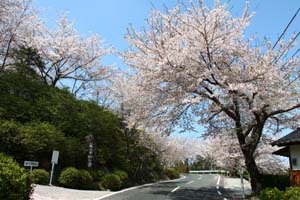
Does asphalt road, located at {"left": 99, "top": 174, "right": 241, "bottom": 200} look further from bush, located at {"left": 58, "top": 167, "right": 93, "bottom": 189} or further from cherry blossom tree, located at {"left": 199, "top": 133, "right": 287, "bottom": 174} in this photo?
cherry blossom tree, located at {"left": 199, "top": 133, "right": 287, "bottom": 174}

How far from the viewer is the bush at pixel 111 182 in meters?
18.2

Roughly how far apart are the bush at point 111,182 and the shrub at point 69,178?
2063mm

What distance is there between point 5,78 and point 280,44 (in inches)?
600

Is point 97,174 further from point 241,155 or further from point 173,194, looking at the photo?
point 241,155

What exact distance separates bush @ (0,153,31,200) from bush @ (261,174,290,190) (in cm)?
1249

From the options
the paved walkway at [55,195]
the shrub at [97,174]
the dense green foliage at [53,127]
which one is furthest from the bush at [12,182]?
the shrub at [97,174]

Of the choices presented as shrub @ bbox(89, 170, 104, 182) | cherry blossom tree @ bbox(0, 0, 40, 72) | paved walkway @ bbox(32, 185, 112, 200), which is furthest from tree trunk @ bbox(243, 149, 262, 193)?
cherry blossom tree @ bbox(0, 0, 40, 72)

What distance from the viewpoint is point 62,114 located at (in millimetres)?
20016

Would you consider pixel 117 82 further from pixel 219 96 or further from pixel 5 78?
pixel 219 96

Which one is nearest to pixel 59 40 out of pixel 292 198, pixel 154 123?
pixel 154 123

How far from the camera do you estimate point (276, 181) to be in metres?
15.7

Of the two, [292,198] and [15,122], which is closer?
[292,198]

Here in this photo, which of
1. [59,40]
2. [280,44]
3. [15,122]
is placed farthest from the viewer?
[59,40]

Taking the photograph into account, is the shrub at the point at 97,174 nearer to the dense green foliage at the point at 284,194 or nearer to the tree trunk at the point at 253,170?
the tree trunk at the point at 253,170
